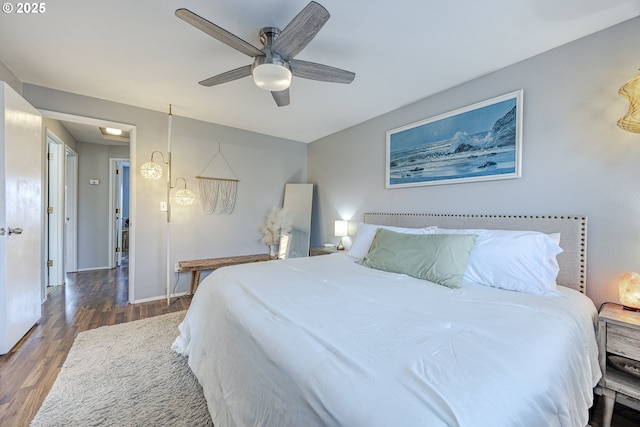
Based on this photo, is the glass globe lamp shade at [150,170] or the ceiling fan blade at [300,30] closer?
the ceiling fan blade at [300,30]

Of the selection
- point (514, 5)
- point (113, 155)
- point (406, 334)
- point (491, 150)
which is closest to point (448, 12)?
point (514, 5)

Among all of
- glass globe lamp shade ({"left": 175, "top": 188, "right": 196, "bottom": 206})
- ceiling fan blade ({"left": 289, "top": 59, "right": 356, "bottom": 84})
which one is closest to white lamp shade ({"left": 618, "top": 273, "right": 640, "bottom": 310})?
ceiling fan blade ({"left": 289, "top": 59, "right": 356, "bottom": 84})

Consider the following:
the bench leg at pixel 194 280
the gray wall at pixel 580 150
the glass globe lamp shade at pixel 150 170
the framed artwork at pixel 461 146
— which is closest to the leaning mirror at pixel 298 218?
the bench leg at pixel 194 280

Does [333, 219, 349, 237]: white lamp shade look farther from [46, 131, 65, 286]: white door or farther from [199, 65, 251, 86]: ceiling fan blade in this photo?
[46, 131, 65, 286]: white door

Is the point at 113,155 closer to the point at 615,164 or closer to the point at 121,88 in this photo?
the point at 121,88

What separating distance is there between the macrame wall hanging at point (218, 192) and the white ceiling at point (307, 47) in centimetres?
114

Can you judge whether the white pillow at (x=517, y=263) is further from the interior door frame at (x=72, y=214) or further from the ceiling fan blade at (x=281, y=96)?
the interior door frame at (x=72, y=214)

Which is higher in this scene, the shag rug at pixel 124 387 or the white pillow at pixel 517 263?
the white pillow at pixel 517 263

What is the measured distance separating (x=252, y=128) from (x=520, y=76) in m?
3.32

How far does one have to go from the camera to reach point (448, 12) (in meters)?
1.65

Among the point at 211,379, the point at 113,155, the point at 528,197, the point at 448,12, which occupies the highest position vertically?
the point at 448,12

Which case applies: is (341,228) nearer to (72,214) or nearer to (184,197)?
(184,197)

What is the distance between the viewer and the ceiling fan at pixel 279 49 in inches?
54.4

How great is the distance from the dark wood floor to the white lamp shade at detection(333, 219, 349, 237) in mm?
2200
